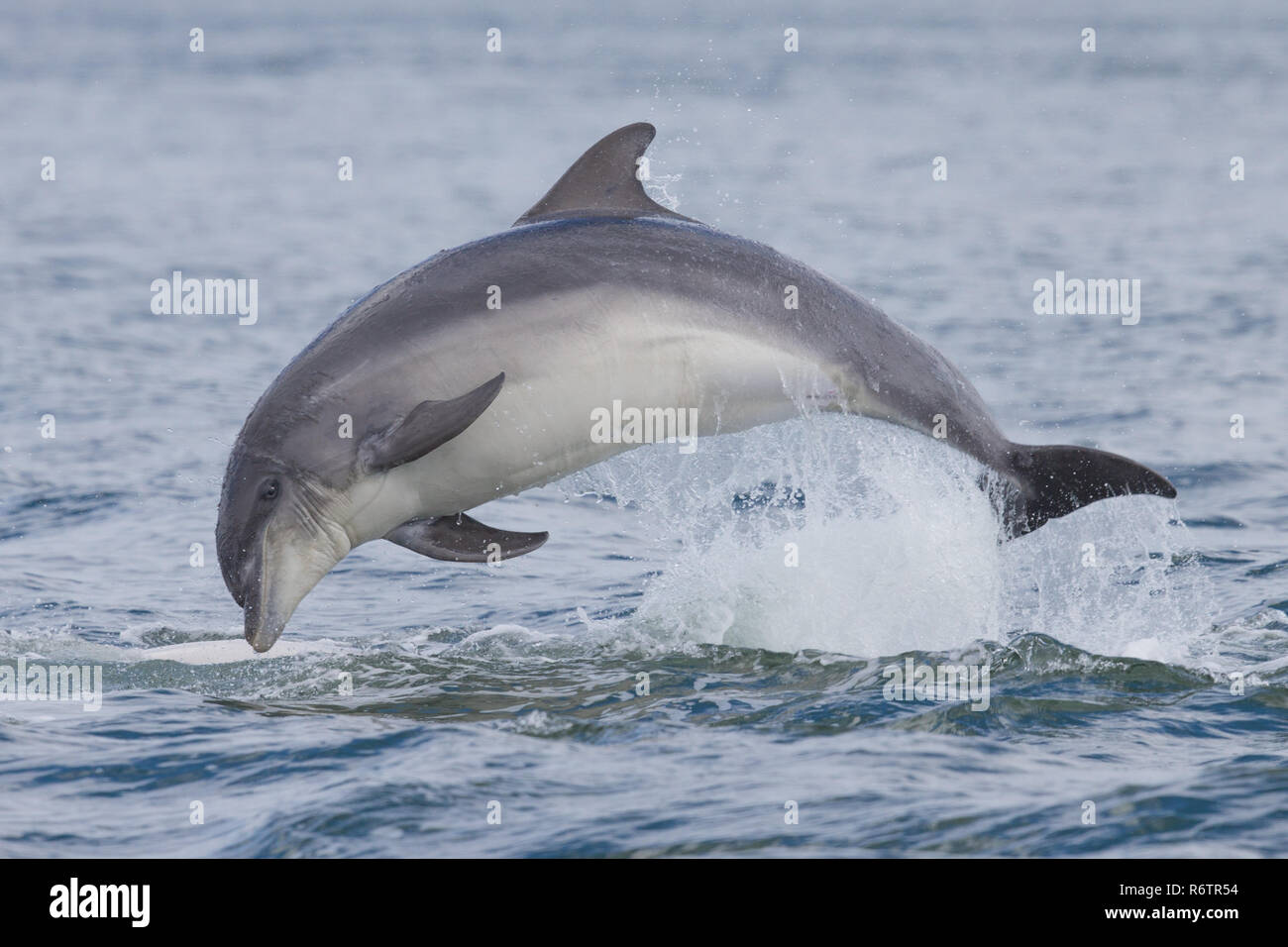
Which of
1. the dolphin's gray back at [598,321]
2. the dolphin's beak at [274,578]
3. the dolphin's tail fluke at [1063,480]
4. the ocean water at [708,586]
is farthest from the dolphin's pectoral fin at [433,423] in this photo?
the dolphin's tail fluke at [1063,480]

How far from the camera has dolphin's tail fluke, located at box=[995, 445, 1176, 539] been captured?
33.3ft

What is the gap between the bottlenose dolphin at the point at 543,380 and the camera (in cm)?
904

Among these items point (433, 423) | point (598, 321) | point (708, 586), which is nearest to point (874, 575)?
point (708, 586)

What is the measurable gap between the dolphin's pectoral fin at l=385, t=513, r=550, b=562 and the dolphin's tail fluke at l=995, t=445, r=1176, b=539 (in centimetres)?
281

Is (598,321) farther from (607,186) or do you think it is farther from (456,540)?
(456,540)

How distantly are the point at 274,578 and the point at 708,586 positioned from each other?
3.20 m

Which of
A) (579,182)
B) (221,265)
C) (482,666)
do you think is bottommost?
(482,666)

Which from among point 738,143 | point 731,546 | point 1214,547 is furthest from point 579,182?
point 738,143

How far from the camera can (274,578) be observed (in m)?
9.15

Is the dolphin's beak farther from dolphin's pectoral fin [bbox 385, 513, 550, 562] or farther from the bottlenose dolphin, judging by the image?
dolphin's pectoral fin [bbox 385, 513, 550, 562]

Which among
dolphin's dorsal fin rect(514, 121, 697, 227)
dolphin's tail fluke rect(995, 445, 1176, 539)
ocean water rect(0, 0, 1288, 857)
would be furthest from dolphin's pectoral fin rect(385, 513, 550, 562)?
dolphin's tail fluke rect(995, 445, 1176, 539)

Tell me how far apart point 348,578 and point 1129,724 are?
21.4ft
